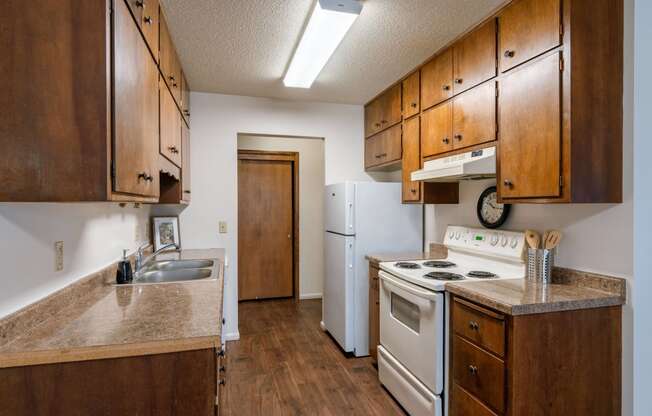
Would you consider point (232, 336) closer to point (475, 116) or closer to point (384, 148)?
point (384, 148)

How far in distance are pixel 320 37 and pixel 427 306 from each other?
1.71 m

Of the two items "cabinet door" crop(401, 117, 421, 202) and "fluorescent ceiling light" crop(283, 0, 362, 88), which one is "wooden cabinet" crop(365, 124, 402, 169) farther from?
"fluorescent ceiling light" crop(283, 0, 362, 88)

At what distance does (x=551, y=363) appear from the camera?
5.24ft

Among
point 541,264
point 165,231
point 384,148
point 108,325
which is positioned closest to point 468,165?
point 541,264

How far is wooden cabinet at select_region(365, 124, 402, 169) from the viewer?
10.3ft

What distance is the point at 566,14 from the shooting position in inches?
62.6

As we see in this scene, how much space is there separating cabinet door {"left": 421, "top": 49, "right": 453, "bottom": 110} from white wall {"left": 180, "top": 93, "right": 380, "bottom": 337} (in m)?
1.30

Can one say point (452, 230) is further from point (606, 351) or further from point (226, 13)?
point (226, 13)

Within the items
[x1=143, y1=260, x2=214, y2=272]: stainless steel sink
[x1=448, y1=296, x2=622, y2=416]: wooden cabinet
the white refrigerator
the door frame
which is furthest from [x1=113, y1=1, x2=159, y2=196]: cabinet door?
the door frame

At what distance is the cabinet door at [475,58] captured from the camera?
204cm

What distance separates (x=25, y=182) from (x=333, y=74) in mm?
2332

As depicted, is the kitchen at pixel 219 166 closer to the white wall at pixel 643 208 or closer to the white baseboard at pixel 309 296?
the white wall at pixel 643 208

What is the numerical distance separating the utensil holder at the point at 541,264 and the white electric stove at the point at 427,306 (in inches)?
5.6

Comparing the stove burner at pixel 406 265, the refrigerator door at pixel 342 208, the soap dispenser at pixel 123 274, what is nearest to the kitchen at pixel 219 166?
the soap dispenser at pixel 123 274
